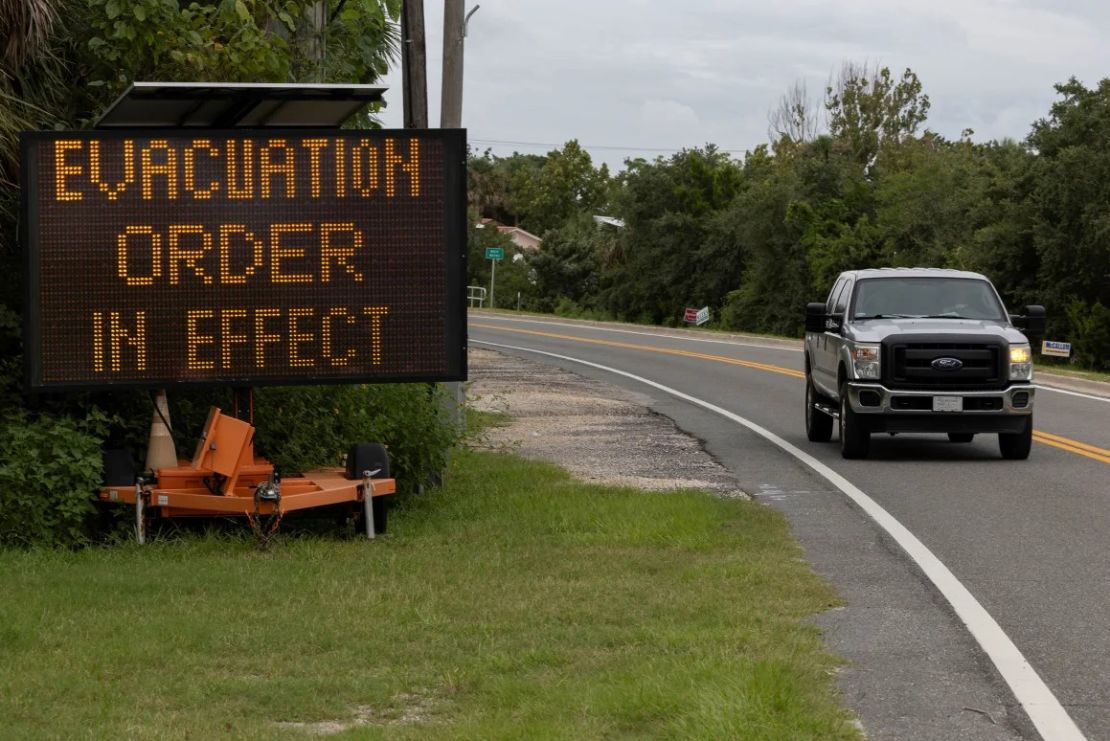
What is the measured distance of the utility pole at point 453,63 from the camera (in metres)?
13.7

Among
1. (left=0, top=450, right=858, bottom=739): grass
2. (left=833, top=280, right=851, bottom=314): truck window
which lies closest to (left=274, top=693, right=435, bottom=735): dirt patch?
(left=0, top=450, right=858, bottom=739): grass

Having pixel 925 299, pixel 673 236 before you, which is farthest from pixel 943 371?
pixel 673 236

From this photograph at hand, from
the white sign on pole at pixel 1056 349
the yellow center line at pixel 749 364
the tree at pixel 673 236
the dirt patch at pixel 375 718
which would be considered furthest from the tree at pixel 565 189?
the dirt patch at pixel 375 718

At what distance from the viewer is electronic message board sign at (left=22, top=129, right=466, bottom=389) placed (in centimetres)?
1022

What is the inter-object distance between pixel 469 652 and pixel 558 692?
0.96 meters

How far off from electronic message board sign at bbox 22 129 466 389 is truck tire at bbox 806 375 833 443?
8924mm

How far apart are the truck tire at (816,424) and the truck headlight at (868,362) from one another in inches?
86.1

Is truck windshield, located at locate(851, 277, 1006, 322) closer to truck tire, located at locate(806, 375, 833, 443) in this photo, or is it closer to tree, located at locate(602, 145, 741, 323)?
truck tire, located at locate(806, 375, 833, 443)

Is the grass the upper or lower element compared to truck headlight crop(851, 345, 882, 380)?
lower

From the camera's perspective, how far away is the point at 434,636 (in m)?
8.12

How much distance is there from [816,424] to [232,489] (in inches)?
380

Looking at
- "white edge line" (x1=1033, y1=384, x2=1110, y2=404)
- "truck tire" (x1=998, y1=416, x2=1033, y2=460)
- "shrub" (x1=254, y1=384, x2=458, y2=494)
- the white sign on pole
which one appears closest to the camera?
"shrub" (x1=254, y1=384, x2=458, y2=494)

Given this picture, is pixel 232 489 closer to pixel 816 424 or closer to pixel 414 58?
pixel 414 58

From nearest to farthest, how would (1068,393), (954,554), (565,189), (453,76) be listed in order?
1. (954,554)
2. (453,76)
3. (1068,393)
4. (565,189)
